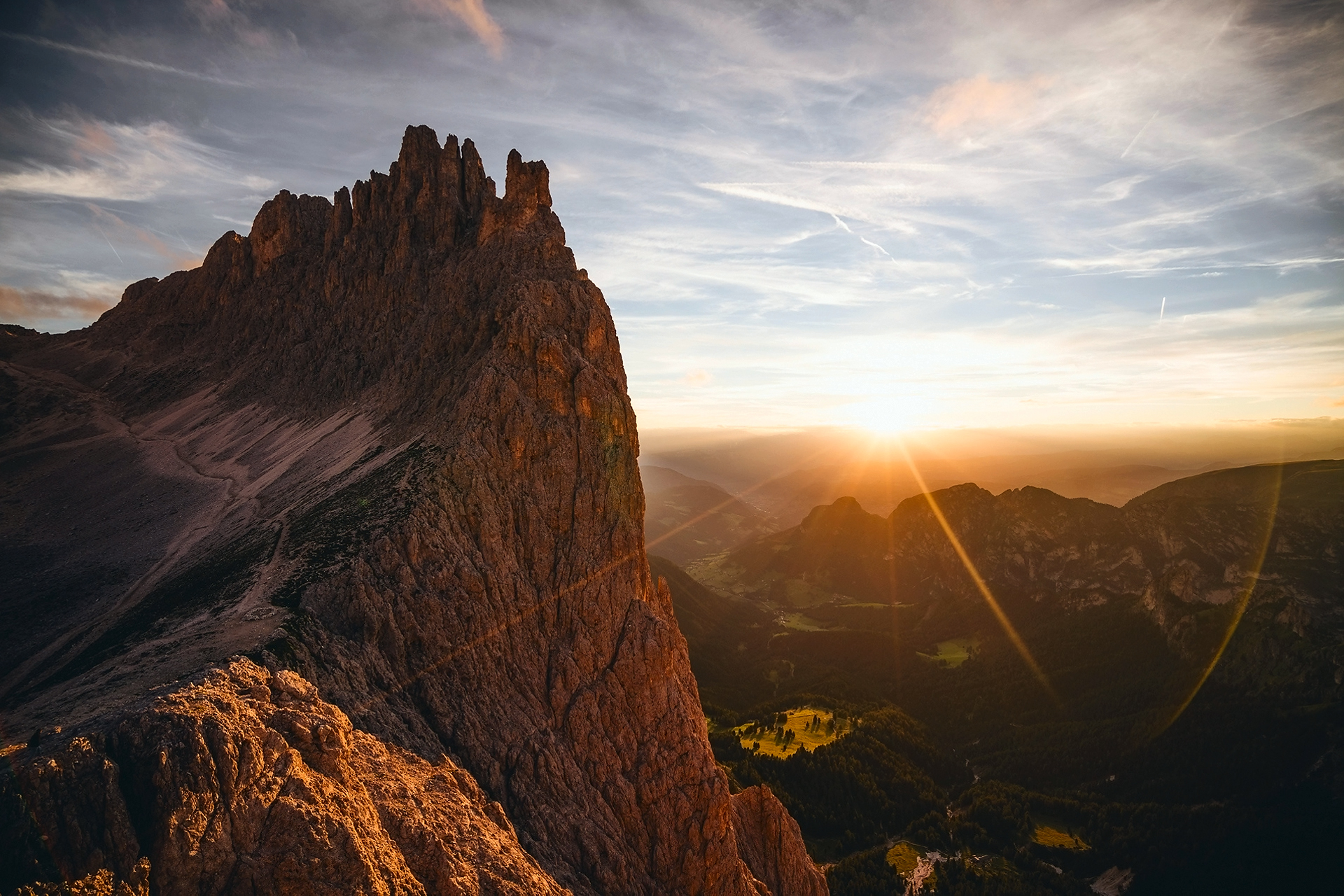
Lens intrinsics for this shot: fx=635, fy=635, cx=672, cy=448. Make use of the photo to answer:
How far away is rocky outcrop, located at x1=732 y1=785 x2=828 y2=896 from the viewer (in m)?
71.1

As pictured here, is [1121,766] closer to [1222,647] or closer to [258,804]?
[1222,647]

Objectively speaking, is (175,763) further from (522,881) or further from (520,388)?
(520,388)

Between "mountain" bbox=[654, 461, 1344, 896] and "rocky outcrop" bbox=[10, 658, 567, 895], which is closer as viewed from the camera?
"rocky outcrop" bbox=[10, 658, 567, 895]

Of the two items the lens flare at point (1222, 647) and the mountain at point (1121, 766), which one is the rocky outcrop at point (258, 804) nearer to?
the mountain at point (1121, 766)

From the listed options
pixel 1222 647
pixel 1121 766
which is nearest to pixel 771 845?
pixel 1121 766

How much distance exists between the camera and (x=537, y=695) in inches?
2267

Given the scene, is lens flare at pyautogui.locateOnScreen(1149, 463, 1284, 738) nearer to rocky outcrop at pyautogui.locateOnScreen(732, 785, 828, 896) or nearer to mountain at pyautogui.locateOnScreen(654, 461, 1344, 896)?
mountain at pyautogui.locateOnScreen(654, 461, 1344, 896)

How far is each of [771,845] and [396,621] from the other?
165 ft

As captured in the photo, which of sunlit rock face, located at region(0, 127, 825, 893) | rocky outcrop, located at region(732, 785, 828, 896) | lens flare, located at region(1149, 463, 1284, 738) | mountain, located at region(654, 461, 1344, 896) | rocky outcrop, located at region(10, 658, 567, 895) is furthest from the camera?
lens flare, located at region(1149, 463, 1284, 738)

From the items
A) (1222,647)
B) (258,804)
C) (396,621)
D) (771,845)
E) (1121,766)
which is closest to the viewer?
(258,804)

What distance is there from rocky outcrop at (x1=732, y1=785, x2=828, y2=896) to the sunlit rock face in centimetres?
29

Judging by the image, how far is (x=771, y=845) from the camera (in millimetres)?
72562

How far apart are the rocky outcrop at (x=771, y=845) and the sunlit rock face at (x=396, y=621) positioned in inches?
11.5

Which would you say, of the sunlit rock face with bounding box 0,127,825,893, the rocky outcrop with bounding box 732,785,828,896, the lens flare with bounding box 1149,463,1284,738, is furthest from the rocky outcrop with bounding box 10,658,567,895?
the lens flare with bounding box 1149,463,1284,738
